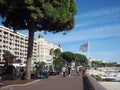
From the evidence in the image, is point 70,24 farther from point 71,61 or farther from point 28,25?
point 71,61

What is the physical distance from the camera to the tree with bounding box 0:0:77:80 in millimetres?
25562

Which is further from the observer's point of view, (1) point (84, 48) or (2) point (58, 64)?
(2) point (58, 64)

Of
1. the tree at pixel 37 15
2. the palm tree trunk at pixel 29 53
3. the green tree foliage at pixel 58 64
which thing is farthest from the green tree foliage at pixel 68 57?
the palm tree trunk at pixel 29 53

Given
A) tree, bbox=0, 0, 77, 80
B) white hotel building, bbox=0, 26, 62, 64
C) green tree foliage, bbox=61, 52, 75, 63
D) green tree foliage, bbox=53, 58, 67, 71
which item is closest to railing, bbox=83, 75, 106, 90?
tree, bbox=0, 0, 77, 80

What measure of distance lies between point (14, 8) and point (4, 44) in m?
124

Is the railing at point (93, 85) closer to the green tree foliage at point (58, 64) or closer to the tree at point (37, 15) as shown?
the tree at point (37, 15)

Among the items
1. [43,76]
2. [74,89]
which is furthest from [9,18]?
[74,89]

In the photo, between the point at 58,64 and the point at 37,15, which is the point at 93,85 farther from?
the point at 58,64

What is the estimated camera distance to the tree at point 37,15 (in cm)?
2556

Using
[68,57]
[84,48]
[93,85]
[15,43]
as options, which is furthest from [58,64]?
[93,85]

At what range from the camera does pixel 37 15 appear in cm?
2552

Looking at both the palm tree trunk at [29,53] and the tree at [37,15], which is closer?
the tree at [37,15]

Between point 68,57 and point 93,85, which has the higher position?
point 68,57

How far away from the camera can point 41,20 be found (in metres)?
26.3
